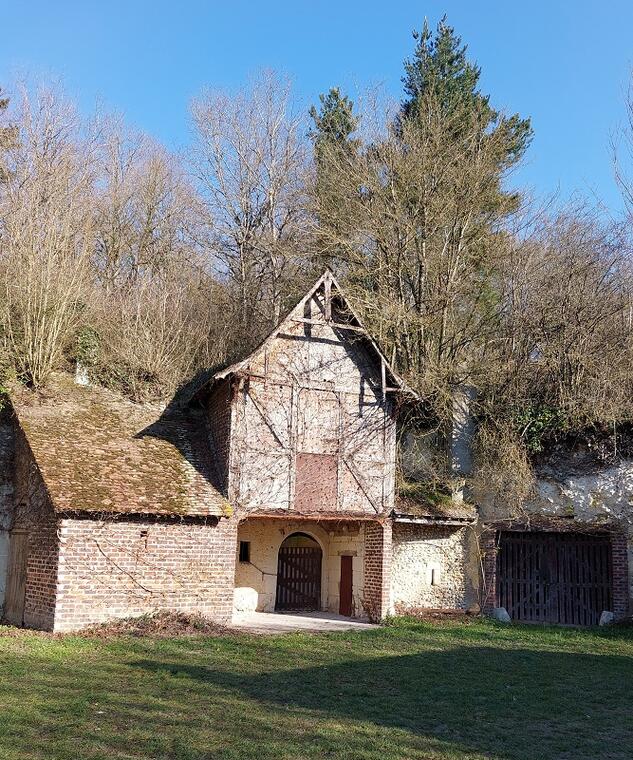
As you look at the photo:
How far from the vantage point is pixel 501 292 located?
67.6 ft

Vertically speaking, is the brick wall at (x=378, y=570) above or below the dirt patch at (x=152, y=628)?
above

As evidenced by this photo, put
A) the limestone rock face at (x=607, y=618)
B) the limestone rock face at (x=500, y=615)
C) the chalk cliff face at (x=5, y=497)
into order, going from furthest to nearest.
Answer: the limestone rock face at (x=500, y=615), the limestone rock face at (x=607, y=618), the chalk cliff face at (x=5, y=497)

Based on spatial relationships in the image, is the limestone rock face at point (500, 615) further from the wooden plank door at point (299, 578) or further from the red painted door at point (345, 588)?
the wooden plank door at point (299, 578)

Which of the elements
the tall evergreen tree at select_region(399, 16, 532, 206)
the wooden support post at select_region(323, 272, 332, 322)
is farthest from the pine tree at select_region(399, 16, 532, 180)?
the wooden support post at select_region(323, 272, 332, 322)

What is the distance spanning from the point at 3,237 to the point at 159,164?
9326 mm

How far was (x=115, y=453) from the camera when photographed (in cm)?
1473

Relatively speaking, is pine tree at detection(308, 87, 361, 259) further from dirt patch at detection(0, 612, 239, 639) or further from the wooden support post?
dirt patch at detection(0, 612, 239, 639)

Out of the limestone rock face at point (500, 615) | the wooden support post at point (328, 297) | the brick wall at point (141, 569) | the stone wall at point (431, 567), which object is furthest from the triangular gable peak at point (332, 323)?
the limestone rock face at point (500, 615)

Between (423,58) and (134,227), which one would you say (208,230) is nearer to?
(134,227)

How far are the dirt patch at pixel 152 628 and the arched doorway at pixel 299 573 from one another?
4377mm

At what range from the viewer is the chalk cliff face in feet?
49.6

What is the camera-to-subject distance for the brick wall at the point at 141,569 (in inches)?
509

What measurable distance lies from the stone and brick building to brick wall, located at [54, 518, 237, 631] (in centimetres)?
3

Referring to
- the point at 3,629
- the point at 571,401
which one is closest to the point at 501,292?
the point at 571,401
